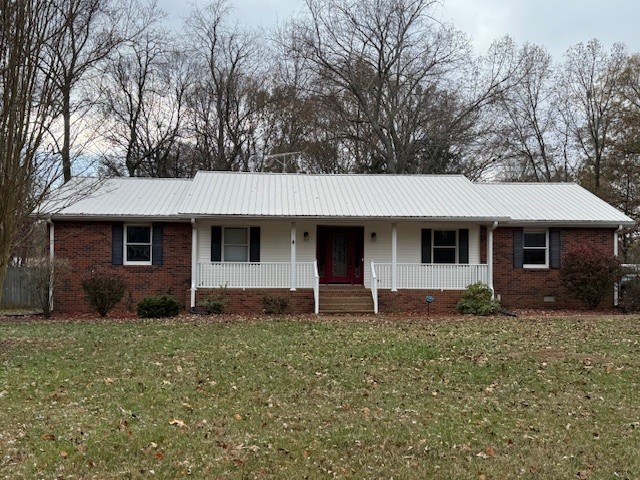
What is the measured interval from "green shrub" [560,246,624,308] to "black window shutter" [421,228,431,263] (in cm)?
409

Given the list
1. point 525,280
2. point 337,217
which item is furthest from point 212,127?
point 525,280

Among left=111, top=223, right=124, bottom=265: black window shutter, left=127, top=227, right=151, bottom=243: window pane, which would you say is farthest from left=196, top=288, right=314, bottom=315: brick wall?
left=111, top=223, right=124, bottom=265: black window shutter

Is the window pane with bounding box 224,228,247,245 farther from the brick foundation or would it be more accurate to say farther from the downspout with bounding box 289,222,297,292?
the brick foundation

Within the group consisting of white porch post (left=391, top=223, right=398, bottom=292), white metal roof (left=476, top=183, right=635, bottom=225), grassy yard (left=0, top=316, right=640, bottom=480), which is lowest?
grassy yard (left=0, top=316, right=640, bottom=480)

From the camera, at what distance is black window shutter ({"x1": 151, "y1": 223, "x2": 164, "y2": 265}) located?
18281 mm

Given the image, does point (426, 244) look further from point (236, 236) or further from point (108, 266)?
point (108, 266)

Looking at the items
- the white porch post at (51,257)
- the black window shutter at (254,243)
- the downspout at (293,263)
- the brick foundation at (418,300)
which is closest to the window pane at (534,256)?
the brick foundation at (418,300)

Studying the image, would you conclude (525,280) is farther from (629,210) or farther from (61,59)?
(629,210)

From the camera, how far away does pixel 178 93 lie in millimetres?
32438

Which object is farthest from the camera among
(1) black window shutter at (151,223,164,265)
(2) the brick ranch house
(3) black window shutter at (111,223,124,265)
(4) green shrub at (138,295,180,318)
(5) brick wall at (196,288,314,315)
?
(1) black window shutter at (151,223,164,265)

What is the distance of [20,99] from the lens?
394 inches

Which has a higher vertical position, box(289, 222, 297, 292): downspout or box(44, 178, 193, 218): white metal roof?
box(44, 178, 193, 218): white metal roof

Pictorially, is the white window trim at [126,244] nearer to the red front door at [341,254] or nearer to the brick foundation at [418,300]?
the red front door at [341,254]

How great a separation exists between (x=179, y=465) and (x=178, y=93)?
2990cm
